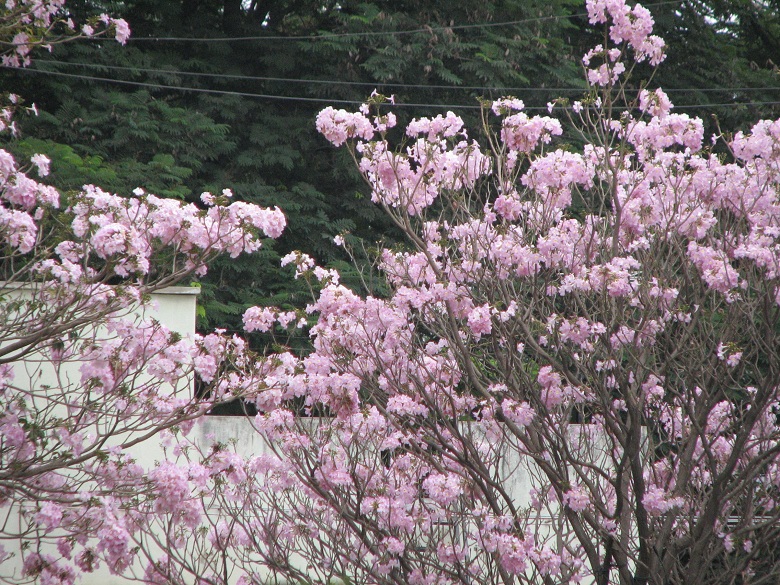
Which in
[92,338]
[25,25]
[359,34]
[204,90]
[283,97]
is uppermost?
[359,34]

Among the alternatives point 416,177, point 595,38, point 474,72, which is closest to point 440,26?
point 474,72

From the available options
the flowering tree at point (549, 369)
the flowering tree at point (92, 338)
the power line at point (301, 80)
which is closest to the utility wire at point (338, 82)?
the power line at point (301, 80)

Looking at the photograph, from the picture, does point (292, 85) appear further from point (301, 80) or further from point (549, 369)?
point (549, 369)

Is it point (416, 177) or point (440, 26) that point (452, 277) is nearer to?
point (416, 177)

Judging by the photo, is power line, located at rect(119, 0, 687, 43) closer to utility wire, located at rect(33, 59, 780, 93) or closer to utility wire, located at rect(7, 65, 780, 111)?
utility wire, located at rect(33, 59, 780, 93)

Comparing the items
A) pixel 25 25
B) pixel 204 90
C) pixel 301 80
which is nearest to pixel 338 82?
pixel 301 80

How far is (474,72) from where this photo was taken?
493 inches

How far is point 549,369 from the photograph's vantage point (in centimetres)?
480

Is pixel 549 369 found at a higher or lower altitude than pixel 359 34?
lower

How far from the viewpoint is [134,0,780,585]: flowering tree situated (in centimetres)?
446

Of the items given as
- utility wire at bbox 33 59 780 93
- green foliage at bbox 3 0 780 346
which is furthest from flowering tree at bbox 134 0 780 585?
utility wire at bbox 33 59 780 93

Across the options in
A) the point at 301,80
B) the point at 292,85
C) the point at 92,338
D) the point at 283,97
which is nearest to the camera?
the point at 92,338

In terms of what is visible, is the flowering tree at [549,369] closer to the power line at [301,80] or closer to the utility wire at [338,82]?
the utility wire at [338,82]

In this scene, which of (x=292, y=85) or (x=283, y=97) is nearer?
(x=283, y=97)
